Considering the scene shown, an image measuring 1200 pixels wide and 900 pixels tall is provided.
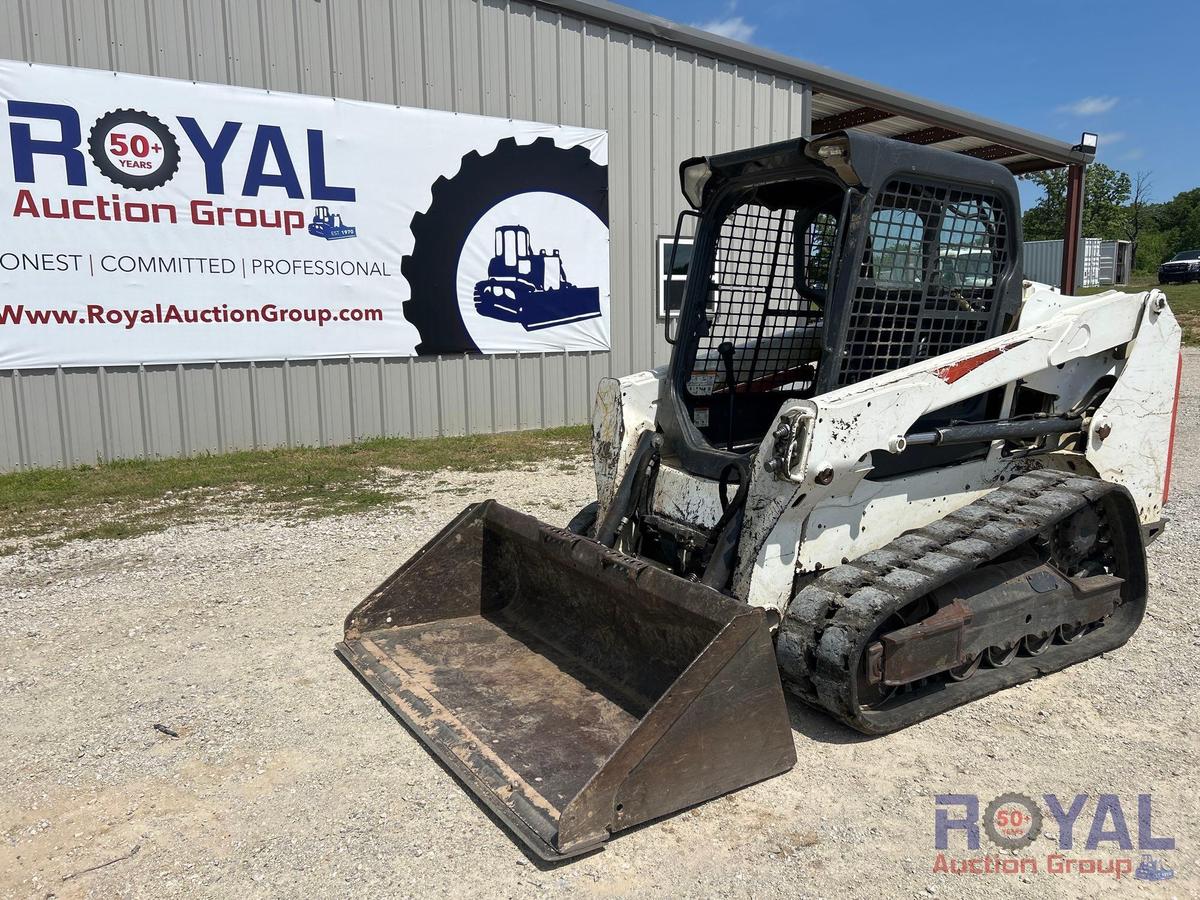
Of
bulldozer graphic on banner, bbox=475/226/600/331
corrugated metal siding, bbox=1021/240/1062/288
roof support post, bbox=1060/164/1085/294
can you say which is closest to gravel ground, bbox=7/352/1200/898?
bulldozer graphic on banner, bbox=475/226/600/331

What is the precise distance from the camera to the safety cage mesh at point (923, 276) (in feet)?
13.1

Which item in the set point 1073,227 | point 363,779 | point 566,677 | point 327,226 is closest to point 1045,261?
point 1073,227

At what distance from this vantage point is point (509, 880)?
9.07 feet

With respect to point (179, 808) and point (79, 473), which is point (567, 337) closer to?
point (79, 473)

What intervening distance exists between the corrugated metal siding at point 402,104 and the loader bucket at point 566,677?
5.76m

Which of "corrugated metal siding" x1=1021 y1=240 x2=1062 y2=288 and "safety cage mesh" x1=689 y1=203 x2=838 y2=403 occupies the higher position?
"corrugated metal siding" x1=1021 y1=240 x2=1062 y2=288

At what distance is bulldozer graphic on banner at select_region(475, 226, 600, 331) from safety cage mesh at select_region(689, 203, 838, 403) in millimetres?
6342

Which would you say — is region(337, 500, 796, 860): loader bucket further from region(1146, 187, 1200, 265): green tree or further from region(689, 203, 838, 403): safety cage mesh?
region(1146, 187, 1200, 265): green tree

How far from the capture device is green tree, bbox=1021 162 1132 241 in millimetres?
54906

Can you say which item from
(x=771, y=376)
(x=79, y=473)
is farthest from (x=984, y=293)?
(x=79, y=473)

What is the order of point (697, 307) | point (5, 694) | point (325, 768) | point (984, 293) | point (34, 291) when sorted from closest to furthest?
point (325, 768), point (5, 694), point (984, 293), point (697, 307), point (34, 291)

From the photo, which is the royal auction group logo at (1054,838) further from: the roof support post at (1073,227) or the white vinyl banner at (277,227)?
the roof support post at (1073,227)

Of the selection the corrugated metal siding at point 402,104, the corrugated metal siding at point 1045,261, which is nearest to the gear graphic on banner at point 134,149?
the corrugated metal siding at point 402,104

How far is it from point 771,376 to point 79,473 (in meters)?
6.89
